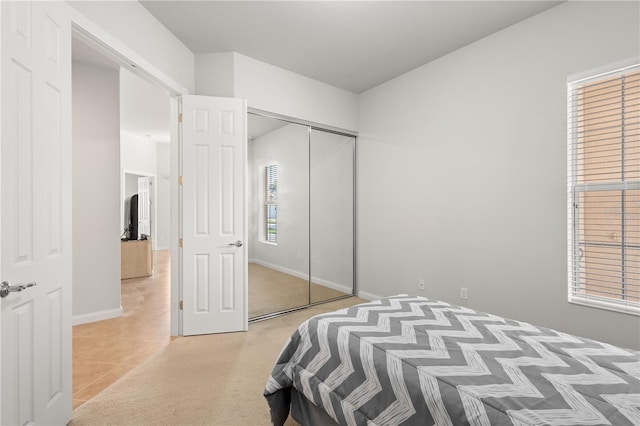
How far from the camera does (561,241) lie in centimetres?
258

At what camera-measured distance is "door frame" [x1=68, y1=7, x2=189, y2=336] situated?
82.2 inches

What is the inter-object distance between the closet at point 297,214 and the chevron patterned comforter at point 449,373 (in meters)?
2.02

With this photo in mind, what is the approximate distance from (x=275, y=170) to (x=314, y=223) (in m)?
0.87

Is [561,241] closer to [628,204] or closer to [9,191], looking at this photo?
[628,204]

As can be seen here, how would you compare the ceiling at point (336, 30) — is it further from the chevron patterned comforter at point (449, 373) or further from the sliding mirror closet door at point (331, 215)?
the chevron patterned comforter at point (449, 373)

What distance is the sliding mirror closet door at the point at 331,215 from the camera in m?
4.20

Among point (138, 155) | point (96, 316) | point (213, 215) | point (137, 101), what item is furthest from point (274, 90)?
point (138, 155)

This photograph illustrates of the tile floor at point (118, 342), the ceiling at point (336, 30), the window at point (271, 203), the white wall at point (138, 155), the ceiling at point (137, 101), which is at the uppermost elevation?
the ceiling at point (137, 101)

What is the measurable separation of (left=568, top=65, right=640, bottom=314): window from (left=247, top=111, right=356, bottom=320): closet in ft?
8.45

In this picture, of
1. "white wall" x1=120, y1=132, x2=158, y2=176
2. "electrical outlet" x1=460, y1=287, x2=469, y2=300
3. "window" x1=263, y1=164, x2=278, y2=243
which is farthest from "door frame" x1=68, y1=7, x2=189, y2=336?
"white wall" x1=120, y1=132, x2=158, y2=176

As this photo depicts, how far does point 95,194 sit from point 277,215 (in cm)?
205

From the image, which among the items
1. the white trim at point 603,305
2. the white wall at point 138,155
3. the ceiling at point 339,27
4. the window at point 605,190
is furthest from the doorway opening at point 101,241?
the window at point 605,190

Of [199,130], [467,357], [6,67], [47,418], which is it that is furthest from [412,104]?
[47,418]

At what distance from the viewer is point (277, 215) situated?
3881 mm
